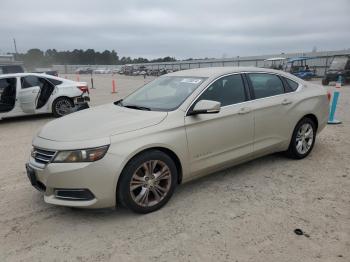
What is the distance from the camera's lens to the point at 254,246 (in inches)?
121

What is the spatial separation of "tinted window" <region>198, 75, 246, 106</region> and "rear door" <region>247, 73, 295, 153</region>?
0.69 ft

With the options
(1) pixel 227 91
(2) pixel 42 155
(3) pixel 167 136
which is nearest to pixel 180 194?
(3) pixel 167 136

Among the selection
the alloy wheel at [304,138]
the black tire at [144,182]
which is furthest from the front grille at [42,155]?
the alloy wheel at [304,138]

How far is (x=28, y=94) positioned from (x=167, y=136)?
24.3 feet

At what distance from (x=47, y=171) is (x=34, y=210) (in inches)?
32.1

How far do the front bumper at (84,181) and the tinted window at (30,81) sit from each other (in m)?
7.13

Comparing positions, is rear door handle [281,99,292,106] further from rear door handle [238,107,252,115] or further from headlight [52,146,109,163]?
headlight [52,146,109,163]

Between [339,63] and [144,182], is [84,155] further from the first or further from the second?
[339,63]

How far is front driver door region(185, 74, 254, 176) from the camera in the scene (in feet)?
13.1

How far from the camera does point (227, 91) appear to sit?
448 cm

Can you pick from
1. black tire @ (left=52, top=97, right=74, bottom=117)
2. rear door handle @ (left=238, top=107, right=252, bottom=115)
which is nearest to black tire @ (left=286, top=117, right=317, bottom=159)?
rear door handle @ (left=238, top=107, right=252, bottom=115)

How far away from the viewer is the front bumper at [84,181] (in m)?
3.31

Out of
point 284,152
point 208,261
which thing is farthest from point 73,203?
point 284,152

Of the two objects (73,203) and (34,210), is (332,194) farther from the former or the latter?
(34,210)
